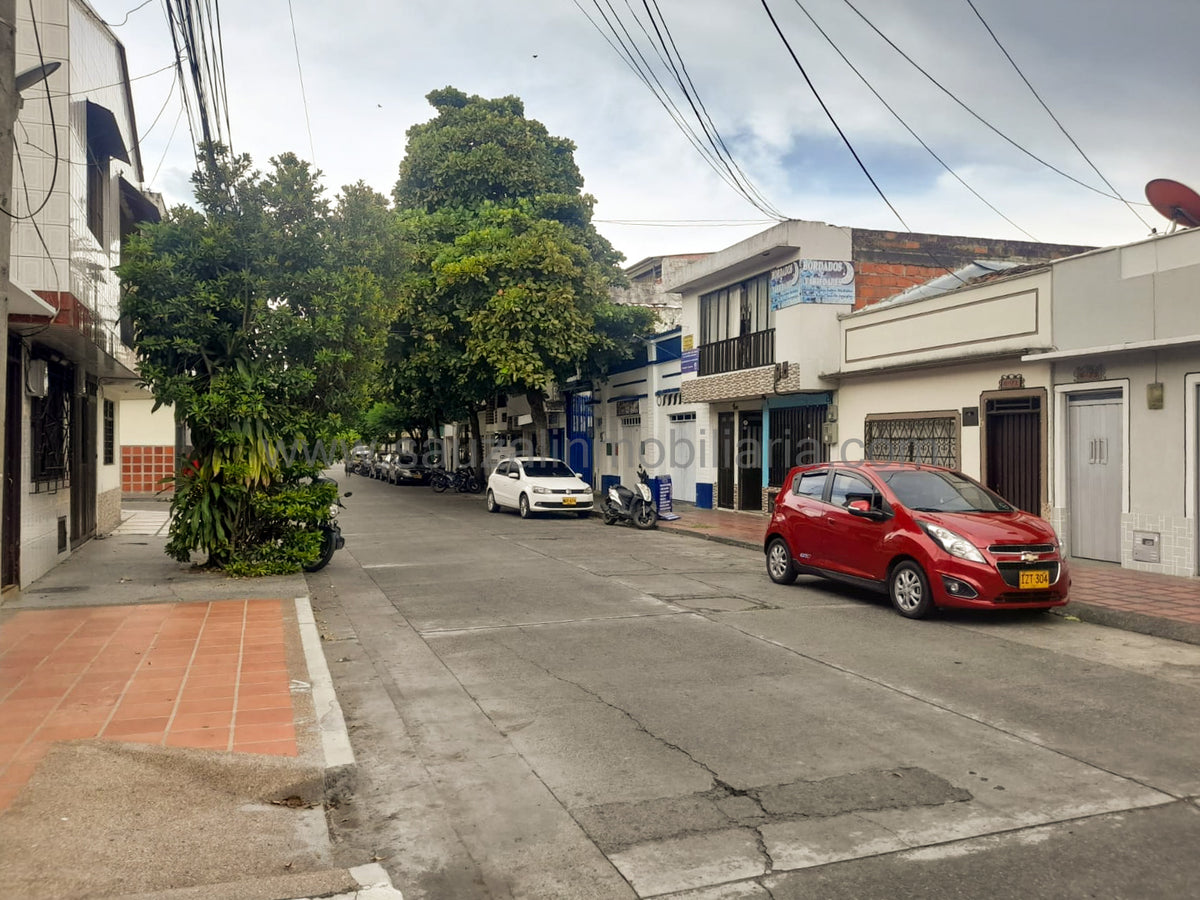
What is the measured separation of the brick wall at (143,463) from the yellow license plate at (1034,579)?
89.1ft

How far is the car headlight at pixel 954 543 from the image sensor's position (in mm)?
9531

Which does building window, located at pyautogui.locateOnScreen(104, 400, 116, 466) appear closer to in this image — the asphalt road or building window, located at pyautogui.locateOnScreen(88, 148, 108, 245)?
building window, located at pyautogui.locateOnScreen(88, 148, 108, 245)

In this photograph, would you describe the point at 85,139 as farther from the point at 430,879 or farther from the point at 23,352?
the point at 430,879

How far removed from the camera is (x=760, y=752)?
5.52 meters

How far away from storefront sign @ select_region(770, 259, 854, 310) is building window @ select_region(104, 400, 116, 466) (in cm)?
1466

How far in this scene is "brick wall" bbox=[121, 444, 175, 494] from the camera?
98.5ft

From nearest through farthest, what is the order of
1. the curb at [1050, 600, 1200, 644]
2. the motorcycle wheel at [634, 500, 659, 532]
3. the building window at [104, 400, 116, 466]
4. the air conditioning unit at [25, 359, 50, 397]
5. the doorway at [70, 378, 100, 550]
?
the curb at [1050, 600, 1200, 644]
the air conditioning unit at [25, 359, 50, 397]
the doorway at [70, 378, 100, 550]
the building window at [104, 400, 116, 466]
the motorcycle wheel at [634, 500, 659, 532]

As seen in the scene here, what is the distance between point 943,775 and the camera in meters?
5.11

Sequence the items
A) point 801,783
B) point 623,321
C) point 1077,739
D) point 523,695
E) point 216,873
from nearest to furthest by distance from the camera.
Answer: point 216,873, point 801,783, point 1077,739, point 523,695, point 623,321

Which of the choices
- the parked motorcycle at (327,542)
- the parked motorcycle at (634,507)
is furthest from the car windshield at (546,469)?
the parked motorcycle at (327,542)

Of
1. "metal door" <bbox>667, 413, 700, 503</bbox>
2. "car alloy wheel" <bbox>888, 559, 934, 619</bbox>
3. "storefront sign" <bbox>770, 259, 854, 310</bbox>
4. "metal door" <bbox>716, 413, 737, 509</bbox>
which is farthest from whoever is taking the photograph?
"metal door" <bbox>667, 413, 700, 503</bbox>

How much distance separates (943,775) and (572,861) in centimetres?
221

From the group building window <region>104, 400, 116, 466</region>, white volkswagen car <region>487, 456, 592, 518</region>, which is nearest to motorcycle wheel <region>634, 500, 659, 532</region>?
white volkswagen car <region>487, 456, 592, 518</region>

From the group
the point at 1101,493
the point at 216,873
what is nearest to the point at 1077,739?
the point at 216,873
